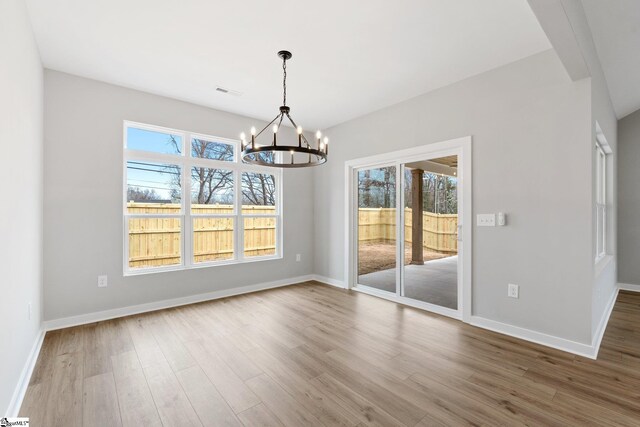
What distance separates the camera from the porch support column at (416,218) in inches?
158

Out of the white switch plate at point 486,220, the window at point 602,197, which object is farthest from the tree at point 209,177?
the window at point 602,197

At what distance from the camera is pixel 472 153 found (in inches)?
131

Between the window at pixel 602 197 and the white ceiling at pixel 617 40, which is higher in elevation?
the white ceiling at pixel 617 40

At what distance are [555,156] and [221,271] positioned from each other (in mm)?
4342

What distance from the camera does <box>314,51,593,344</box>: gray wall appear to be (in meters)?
2.64

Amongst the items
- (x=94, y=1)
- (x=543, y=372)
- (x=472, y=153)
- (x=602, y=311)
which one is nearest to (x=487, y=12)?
(x=472, y=153)

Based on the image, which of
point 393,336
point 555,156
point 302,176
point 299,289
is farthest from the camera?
point 302,176

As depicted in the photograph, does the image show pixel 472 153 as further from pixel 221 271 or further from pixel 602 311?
pixel 221 271

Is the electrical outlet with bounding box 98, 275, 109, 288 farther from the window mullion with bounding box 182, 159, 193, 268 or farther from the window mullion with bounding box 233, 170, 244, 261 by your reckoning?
the window mullion with bounding box 233, 170, 244, 261

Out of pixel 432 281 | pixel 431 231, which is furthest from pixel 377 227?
pixel 432 281

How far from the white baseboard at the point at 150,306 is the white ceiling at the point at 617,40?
4920 mm

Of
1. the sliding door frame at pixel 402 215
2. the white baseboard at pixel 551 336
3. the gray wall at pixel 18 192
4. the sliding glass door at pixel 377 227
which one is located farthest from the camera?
the sliding glass door at pixel 377 227

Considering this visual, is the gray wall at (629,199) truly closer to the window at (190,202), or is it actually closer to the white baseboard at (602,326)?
the white baseboard at (602,326)

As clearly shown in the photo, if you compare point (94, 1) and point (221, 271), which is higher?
point (94, 1)
